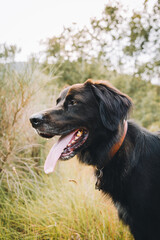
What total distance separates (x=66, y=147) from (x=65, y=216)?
116 centimetres

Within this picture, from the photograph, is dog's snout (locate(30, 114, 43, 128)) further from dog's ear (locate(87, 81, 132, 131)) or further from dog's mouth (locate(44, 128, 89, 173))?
dog's ear (locate(87, 81, 132, 131))

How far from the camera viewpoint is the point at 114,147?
7.03 ft

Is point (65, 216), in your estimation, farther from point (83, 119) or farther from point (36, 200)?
point (83, 119)

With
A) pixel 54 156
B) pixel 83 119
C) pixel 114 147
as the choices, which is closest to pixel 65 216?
pixel 54 156

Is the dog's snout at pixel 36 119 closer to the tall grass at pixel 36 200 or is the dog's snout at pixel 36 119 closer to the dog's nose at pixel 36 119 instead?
the dog's nose at pixel 36 119

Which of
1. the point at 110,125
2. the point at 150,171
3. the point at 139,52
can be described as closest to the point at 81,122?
the point at 110,125

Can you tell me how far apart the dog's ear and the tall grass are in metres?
0.81

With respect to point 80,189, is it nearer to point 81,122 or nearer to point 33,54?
point 81,122

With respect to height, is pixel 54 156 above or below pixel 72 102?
below

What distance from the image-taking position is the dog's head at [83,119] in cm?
217

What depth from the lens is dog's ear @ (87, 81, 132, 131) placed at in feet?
7.10

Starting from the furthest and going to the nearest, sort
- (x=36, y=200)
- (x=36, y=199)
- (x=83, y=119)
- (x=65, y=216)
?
(x=36, y=199), (x=36, y=200), (x=65, y=216), (x=83, y=119)

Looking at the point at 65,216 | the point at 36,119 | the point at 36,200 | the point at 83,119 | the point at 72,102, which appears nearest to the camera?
the point at 36,119

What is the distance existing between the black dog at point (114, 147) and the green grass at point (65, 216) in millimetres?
315
